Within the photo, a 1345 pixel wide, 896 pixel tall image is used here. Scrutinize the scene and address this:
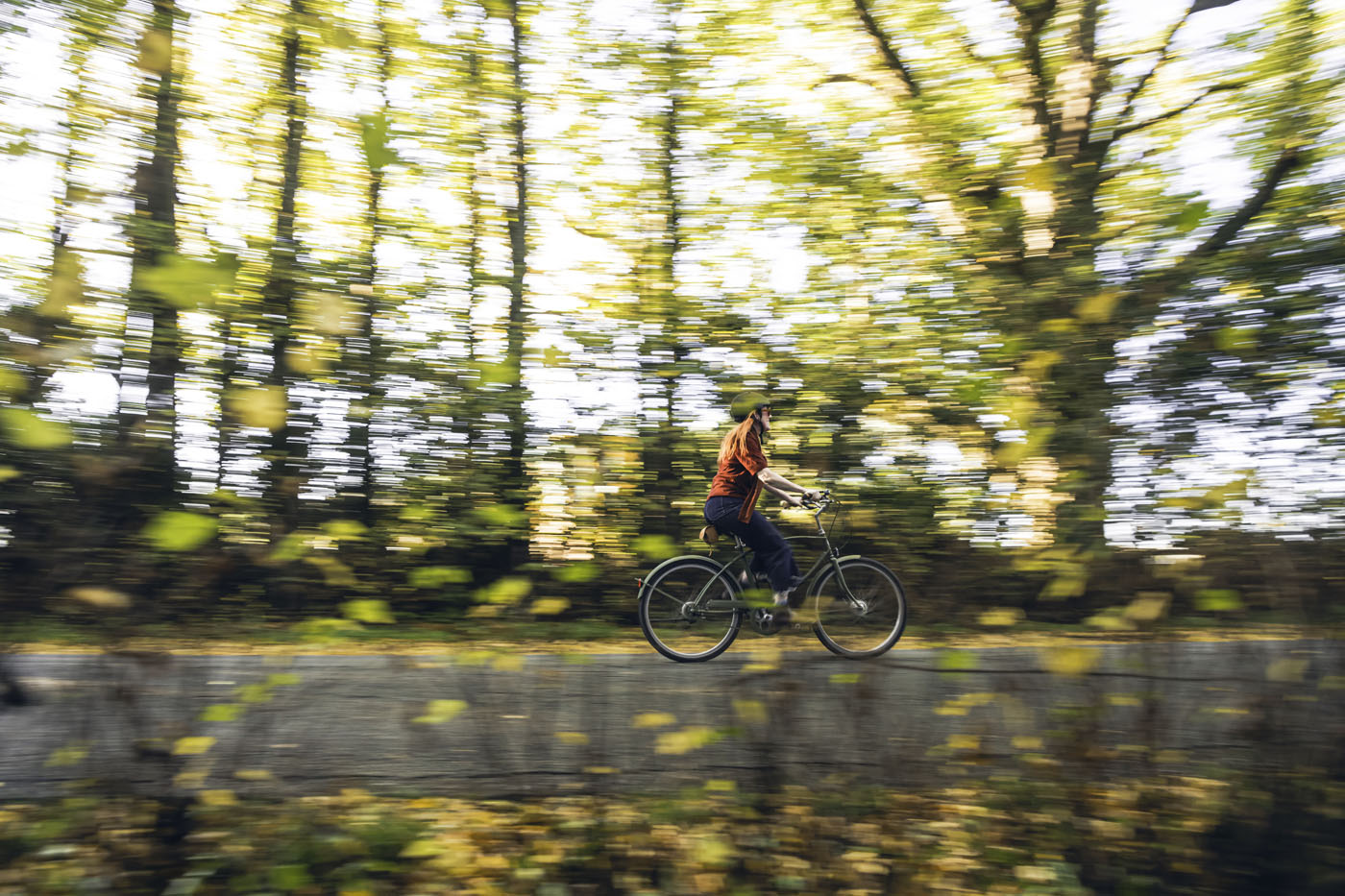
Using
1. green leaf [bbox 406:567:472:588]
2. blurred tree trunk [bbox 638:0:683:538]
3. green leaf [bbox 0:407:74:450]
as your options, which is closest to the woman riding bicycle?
blurred tree trunk [bbox 638:0:683:538]

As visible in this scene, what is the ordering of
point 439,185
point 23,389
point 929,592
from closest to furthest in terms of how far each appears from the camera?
point 23,389
point 439,185
point 929,592

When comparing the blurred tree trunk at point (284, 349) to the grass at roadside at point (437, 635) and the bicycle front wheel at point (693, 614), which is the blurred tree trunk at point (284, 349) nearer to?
the grass at roadside at point (437, 635)

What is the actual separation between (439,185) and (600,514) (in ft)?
4.57

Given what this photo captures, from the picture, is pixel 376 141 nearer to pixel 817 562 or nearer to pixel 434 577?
pixel 434 577

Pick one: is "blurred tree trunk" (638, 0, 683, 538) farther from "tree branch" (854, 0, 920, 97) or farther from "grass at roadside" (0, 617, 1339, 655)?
"tree branch" (854, 0, 920, 97)

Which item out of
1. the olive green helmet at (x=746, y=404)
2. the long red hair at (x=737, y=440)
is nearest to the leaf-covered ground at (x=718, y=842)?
the long red hair at (x=737, y=440)

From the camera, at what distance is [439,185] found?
301 cm

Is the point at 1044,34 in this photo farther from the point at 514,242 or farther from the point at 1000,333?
the point at 514,242

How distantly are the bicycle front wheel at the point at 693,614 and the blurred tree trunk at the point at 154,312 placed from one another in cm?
262

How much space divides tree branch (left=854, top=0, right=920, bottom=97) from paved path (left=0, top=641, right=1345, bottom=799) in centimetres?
235

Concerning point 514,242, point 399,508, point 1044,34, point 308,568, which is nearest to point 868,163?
point 1044,34

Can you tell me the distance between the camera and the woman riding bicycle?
364 cm

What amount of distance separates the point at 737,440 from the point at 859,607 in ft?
4.30

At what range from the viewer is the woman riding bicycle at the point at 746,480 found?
11.9 ft
